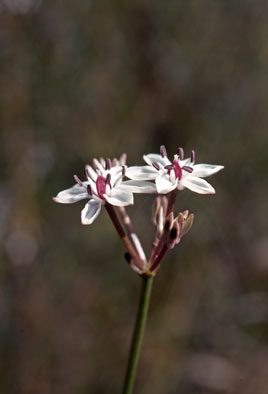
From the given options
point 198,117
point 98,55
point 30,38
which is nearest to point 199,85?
point 198,117

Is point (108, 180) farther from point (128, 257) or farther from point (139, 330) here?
point (139, 330)

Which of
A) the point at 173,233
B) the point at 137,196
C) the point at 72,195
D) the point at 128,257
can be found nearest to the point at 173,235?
the point at 173,233

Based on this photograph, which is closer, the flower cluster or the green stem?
the green stem

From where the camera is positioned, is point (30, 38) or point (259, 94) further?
point (259, 94)

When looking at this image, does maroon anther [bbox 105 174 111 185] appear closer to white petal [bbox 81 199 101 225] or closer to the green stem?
white petal [bbox 81 199 101 225]

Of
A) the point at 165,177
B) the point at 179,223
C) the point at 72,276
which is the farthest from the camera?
the point at 72,276

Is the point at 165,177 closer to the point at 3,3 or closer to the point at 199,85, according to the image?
the point at 3,3

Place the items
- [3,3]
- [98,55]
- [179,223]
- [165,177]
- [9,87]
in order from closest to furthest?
[179,223] < [165,177] < [3,3] < [9,87] < [98,55]

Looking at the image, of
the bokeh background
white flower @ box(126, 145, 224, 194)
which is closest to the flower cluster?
white flower @ box(126, 145, 224, 194)
